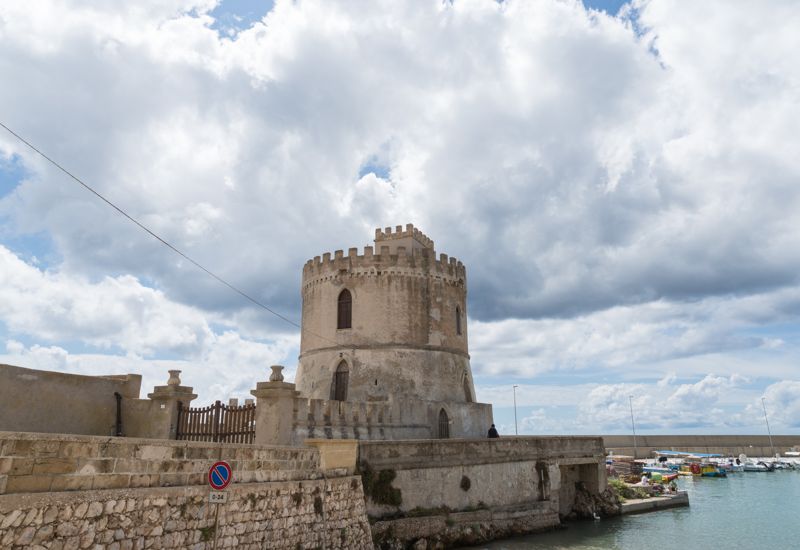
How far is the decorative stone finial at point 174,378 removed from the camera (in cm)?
1633

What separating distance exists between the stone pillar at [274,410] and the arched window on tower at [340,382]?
824 centimetres

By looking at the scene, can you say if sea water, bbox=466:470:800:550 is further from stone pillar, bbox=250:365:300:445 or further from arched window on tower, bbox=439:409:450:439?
stone pillar, bbox=250:365:300:445

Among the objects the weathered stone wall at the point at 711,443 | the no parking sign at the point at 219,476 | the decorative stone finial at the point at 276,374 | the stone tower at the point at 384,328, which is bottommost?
the weathered stone wall at the point at 711,443

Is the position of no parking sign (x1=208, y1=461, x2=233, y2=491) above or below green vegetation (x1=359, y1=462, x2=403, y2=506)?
above

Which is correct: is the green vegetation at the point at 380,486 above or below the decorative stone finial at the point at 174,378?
below

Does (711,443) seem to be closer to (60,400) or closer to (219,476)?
(60,400)

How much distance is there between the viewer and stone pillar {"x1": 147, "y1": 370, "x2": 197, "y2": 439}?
629 inches

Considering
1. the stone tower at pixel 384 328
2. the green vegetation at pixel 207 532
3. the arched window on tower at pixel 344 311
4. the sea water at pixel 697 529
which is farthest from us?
the arched window on tower at pixel 344 311

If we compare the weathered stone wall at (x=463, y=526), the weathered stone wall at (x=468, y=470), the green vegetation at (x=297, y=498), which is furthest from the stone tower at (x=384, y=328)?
the green vegetation at (x=297, y=498)

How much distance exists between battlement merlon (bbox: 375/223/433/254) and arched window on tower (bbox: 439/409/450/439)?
735cm

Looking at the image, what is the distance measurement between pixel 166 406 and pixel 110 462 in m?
9.27

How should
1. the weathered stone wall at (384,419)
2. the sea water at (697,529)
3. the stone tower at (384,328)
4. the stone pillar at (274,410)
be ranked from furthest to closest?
the stone tower at (384,328), the sea water at (697,529), the weathered stone wall at (384,419), the stone pillar at (274,410)

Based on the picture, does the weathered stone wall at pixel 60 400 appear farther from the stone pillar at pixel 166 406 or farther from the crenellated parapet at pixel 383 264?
the crenellated parapet at pixel 383 264

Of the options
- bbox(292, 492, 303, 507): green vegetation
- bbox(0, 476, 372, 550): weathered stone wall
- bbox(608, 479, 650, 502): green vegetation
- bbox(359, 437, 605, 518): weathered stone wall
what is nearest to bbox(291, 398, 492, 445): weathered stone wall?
bbox(359, 437, 605, 518): weathered stone wall
